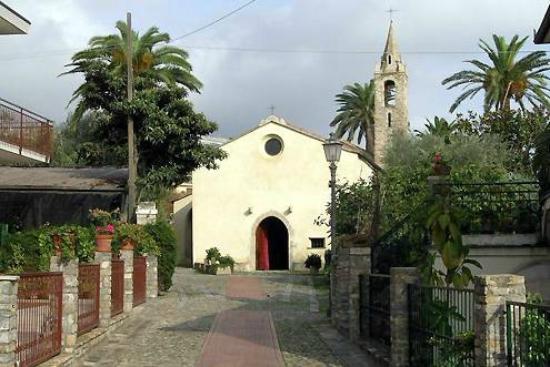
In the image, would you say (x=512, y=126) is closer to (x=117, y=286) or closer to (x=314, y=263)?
(x=314, y=263)

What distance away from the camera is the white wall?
4056 centimetres

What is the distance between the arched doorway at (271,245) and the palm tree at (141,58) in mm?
11866

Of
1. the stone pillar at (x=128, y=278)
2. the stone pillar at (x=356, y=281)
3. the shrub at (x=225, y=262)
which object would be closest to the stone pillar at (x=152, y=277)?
the stone pillar at (x=128, y=278)

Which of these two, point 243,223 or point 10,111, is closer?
point 10,111

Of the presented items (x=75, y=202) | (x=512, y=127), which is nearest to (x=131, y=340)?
(x=75, y=202)

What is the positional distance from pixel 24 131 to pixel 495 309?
16955 millimetres

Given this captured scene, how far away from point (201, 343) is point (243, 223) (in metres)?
27.4

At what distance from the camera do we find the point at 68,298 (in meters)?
10.9

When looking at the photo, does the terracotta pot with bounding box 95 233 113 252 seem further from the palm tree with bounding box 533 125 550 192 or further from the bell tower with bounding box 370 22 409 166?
the bell tower with bounding box 370 22 409 166

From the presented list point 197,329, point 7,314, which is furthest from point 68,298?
point 197,329

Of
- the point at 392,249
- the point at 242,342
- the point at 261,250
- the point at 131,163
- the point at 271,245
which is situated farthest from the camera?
the point at 271,245

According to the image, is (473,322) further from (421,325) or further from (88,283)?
(88,283)

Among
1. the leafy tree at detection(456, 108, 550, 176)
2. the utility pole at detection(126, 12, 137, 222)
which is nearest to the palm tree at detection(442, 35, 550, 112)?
the leafy tree at detection(456, 108, 550, 176)

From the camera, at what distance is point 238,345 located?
44.0 feet
